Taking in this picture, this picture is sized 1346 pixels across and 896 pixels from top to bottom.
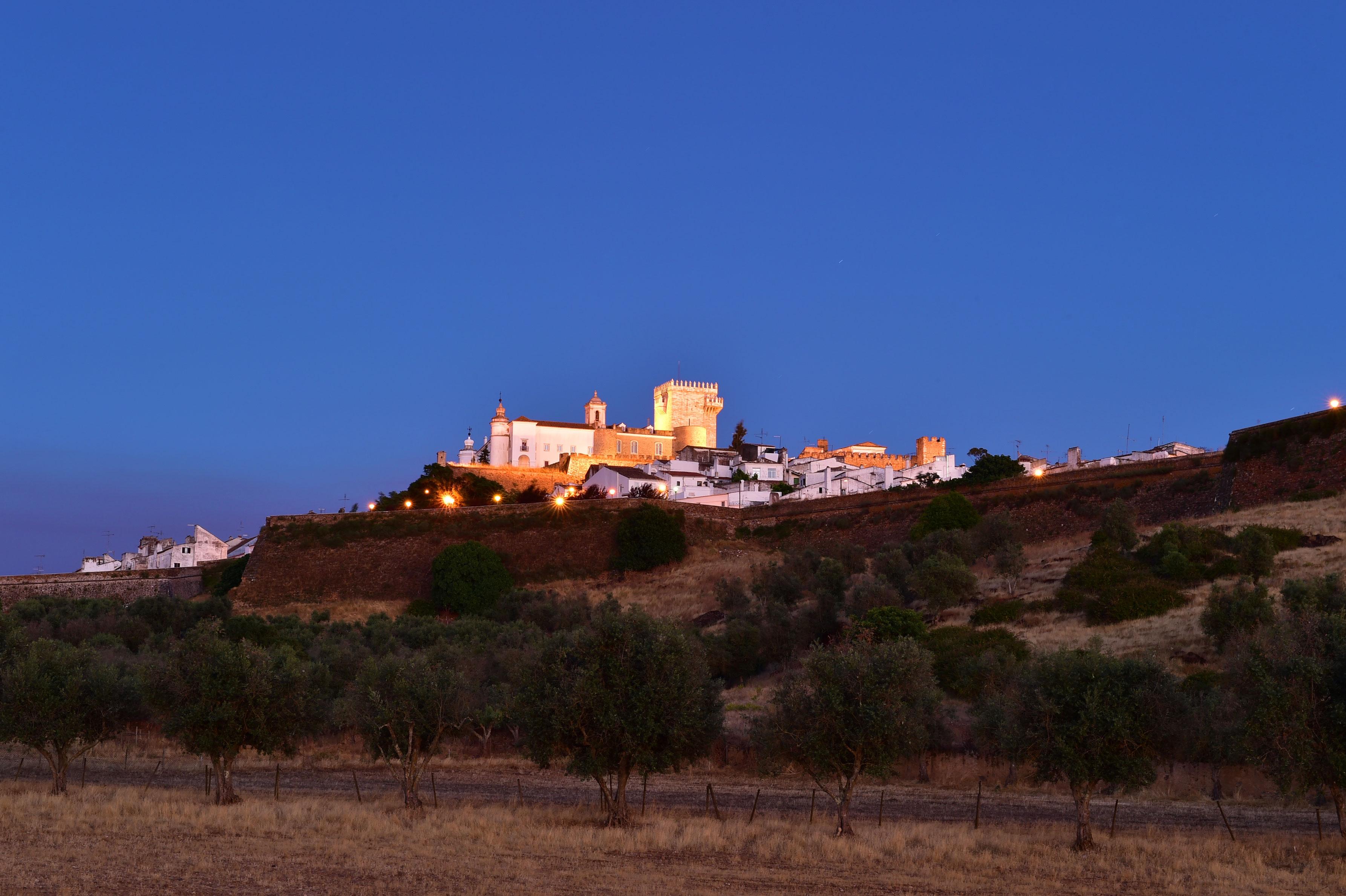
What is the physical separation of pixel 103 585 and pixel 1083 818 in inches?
2380

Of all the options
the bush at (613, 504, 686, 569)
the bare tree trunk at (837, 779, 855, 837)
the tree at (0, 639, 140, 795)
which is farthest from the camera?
the bush at (613, 504, 686, 569)

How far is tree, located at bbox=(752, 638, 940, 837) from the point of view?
66.1 feet

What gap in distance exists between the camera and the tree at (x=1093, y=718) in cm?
1872

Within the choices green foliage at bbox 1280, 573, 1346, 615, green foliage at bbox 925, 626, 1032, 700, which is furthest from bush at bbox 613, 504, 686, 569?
green foliage at bbox 1280, 573, 1346, 615

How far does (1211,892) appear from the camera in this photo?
14.7 meters

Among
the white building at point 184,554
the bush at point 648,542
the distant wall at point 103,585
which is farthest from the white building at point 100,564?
the bush at point 648,542

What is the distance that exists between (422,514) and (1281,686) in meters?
52.6

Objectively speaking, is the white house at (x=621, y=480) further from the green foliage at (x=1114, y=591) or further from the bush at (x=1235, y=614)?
the bush at (x=1235, y=614)

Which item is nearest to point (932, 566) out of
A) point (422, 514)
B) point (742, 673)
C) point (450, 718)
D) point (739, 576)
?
point (742, 673)

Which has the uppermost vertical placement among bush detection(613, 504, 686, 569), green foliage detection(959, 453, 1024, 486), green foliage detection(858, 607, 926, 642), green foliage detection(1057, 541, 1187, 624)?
green foliage detection(959, 453, 1024, 486)

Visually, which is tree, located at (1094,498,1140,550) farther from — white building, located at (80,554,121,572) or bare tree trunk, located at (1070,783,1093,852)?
white building, located at (80,554,121,572)

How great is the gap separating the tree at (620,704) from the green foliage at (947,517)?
1325 inches

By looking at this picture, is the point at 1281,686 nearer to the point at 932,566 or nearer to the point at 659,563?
the point at 932,566

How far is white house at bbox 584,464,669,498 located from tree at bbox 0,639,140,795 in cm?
4805
